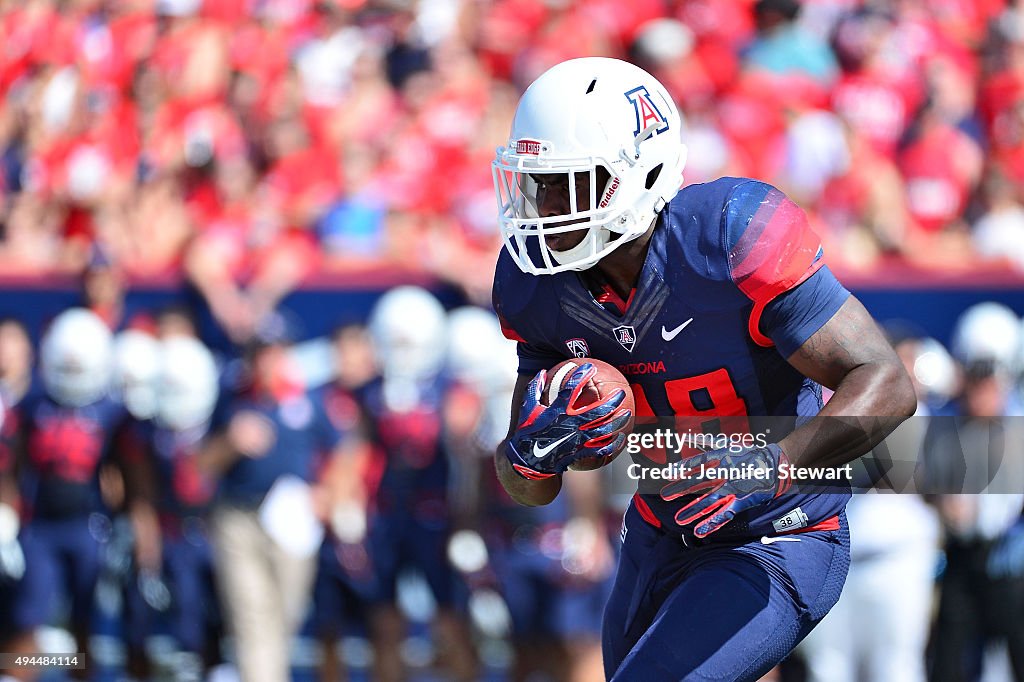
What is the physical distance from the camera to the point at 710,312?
2832mm

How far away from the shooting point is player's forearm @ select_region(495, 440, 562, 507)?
303 centimetres

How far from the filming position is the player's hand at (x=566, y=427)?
279cm

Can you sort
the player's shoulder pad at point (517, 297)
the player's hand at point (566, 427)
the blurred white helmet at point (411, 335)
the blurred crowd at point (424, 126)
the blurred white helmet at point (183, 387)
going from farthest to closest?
the blurred crowd at point (424, 126) → the blurred white helmet at point (183, 387) → the blurred white helmet at point (411, 335) → the player's shoulder pad at point (517, 297) → the player's hand at point (566, 427)

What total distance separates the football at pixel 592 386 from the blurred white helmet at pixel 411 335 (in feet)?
9.48

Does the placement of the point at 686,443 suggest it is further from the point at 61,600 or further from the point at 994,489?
the point at 61,600

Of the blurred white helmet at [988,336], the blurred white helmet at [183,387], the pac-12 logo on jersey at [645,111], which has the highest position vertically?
the pac-12 logo on jersey at [645,111]

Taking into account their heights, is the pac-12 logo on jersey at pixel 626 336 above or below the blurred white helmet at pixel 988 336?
above

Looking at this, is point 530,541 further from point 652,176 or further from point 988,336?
point 652,176

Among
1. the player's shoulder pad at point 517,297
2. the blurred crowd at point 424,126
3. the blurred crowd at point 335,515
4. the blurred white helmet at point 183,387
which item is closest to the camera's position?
the player's shoulder pad at point 517,297

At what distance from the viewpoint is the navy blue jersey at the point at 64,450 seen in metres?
5.86

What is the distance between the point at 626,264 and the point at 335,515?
10.2 feet

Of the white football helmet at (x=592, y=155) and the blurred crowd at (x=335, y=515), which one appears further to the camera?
the blurred crowd at (x=335, y=515)

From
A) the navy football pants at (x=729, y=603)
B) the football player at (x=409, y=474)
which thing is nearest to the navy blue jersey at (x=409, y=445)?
the football player at (x=409, y=474)

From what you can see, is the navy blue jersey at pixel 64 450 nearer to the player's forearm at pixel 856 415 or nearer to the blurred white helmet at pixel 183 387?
the blurred white helmet at pixel 183 387
